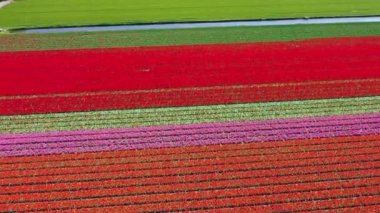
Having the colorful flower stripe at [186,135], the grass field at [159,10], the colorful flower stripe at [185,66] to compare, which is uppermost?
the colorful flower stripe at [186,135]

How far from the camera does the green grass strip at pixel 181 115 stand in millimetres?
12578

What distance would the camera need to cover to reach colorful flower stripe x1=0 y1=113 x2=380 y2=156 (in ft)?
37.1

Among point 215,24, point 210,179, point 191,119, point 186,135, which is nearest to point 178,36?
point 215,24

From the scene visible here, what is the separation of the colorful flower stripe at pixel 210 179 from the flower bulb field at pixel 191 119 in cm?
4

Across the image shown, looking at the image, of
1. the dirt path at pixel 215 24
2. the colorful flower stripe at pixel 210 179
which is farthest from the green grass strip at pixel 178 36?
the colorful flower stripe at pixel 210 179

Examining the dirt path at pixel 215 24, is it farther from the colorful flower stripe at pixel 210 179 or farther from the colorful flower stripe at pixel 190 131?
the colorful flower stripe at pixel 210 179

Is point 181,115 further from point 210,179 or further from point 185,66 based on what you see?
point 185,66

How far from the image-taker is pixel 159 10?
27766mm

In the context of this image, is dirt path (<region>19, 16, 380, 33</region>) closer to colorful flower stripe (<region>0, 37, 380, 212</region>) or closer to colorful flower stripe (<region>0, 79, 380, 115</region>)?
colorful flower stripe (<region>0, 37, 380, 212</region>)

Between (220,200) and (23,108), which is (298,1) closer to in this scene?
(23,108)

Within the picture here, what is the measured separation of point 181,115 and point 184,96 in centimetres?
142

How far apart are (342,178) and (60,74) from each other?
10110 millimetres

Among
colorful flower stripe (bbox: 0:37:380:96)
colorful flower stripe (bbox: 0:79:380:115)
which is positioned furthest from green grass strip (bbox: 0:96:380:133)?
colorful flower stripe (bbox: 0:37:380:96)

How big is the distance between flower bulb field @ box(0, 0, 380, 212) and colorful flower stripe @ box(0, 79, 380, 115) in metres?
0.06
